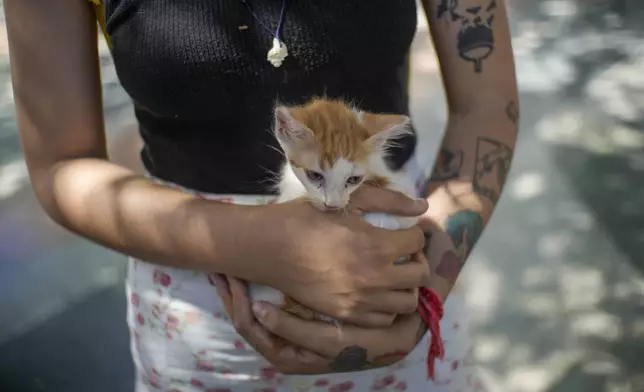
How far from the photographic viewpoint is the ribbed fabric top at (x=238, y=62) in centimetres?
60

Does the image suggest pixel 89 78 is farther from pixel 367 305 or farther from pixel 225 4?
pixel 367 305

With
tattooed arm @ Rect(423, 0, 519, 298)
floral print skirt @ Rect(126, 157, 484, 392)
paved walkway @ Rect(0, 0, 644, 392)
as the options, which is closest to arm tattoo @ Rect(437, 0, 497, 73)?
tattooed arm @ Rect(423, 0, 519, 298)

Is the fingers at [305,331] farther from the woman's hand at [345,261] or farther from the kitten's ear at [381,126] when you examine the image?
the kitten's ear at [381,126]

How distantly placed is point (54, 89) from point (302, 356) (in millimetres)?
347

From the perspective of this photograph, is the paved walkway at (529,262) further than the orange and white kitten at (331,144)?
Yes

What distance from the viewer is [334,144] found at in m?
0.54

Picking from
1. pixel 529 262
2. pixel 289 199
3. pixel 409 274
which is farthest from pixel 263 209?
pixel 529 262

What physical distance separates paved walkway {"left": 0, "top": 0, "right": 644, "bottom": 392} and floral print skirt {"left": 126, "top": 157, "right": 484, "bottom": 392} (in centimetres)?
87

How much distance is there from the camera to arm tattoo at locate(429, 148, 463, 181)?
711 millimetres

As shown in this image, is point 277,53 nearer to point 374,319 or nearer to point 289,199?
point 289,199

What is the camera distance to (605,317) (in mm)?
1584

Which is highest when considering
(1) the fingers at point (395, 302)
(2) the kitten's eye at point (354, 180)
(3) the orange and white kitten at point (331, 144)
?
(3) the orange and white kitten at point (331, 144)

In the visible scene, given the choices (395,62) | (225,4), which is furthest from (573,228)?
(225,4)

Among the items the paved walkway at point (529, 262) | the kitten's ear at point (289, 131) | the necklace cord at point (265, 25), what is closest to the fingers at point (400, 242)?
the kitten's ear at point (289, 131)
